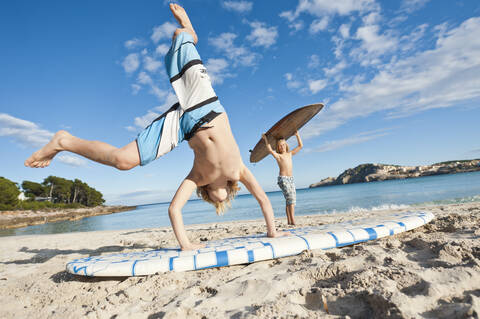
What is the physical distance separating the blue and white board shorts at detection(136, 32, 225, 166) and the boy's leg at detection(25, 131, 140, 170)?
4.5 inches

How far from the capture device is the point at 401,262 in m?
1.95

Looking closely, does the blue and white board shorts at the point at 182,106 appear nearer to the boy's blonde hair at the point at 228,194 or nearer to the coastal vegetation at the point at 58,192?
the boy's blonde hair at the point at 228,194

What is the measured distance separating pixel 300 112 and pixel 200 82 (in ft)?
10.9

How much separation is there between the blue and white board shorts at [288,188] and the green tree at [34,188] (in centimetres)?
6289

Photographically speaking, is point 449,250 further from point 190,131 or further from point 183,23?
point 183,23

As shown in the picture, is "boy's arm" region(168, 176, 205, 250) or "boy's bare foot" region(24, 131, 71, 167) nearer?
"boy's bare foot" region(24, 131, 71, 167)

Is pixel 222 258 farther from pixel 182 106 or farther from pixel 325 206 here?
pixel 325 206

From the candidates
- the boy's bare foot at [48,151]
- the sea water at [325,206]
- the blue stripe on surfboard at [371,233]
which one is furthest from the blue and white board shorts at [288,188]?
the sea water at [325,206]

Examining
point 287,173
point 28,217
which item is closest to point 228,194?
point 287,173

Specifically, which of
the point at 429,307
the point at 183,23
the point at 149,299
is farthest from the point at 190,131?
the point at 429,307

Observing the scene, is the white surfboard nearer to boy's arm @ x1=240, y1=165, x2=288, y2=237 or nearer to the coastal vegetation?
boy's arm @ x1=240, y1=165, x2=288, y2=237

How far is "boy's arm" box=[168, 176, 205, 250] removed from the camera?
2895mm

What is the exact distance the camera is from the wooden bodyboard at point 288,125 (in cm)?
531

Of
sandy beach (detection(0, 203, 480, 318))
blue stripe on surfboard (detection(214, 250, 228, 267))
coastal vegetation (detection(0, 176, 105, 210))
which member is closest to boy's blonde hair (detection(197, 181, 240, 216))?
blue stripe on surfboard (detection(214, 250, 228, 267))
